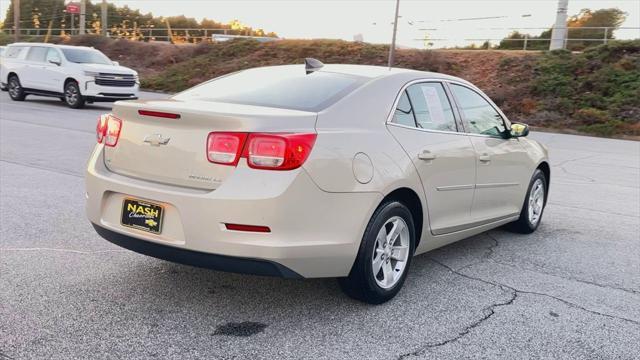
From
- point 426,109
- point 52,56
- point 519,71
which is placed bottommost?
point 426,109

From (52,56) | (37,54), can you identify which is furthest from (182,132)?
(37,54)

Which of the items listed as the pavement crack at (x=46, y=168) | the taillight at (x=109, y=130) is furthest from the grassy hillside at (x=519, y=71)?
the taillight at (x=109, y=130)

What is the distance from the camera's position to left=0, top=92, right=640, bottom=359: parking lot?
11.4ft

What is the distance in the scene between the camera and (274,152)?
3539 mm

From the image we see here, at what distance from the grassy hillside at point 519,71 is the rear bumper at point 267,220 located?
20416mm

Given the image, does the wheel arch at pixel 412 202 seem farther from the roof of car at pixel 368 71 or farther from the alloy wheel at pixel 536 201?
the alloy wheel at pixel 536 201

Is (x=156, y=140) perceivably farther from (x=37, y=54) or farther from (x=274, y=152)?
(x=37, y=54)

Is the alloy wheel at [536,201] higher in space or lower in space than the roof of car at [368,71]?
lower

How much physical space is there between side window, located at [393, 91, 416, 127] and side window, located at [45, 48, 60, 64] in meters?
17.4

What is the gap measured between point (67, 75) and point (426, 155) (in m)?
17.1

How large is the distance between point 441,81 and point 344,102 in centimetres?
134

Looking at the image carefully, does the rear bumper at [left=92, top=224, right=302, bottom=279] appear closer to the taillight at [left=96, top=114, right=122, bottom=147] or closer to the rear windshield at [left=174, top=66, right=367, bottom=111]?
the taillight at [left=96, top=114, right=122, bottom=147]

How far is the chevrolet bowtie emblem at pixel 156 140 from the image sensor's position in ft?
12.5

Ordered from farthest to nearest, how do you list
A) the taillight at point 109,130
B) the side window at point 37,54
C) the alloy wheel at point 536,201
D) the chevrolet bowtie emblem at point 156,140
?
the side window at point 37,54 < the alloy wheel at point 536,201 < the taillight at point 109,130 < the chevrolet bowtie emblem at point 156,140
